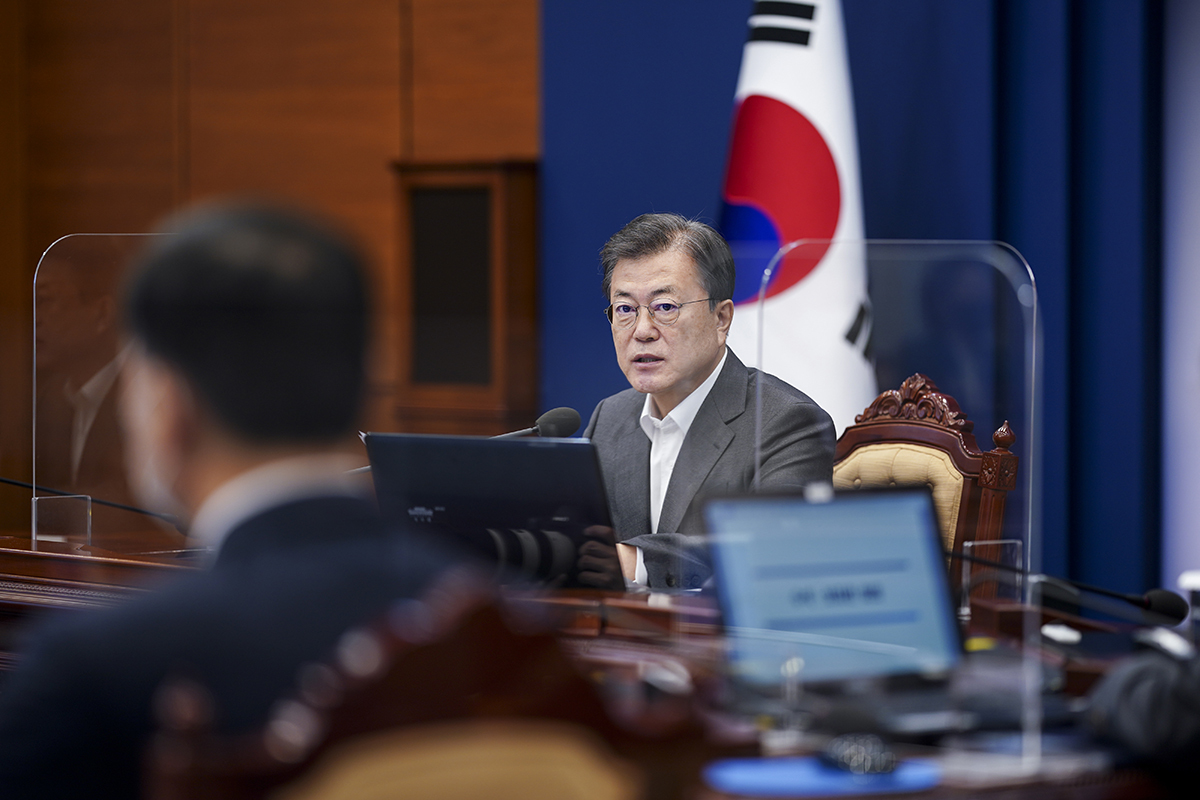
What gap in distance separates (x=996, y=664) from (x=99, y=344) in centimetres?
222

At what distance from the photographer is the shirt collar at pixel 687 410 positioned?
2.27 m

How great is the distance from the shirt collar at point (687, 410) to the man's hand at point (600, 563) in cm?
57

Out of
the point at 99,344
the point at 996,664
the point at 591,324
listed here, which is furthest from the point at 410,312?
the point at 996,664

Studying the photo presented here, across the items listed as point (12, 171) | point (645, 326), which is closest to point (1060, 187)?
point (645, 326)

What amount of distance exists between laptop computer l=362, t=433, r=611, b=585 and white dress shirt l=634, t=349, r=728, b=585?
0.53 meters

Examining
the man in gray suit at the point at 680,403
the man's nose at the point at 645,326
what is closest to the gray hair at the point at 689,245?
the man in gray suit at the point at 680,403

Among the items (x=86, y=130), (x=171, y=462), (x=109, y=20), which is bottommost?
(x=171, y=462)

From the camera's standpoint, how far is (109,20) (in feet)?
14.7

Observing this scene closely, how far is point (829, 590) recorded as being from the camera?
1199 millimetres

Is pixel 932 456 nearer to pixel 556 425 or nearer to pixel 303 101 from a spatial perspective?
pixel 556 425

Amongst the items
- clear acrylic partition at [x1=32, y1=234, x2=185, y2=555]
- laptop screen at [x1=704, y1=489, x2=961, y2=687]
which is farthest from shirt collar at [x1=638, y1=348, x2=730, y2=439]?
clear acrylic partition at [x1=32, y1=234, x2=185, y2=555]

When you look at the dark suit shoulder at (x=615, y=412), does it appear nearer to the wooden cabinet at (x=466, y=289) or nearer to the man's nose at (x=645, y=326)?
the man's nose at (x=645, y=326)

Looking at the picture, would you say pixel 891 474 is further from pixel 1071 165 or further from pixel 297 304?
pixel 297 304

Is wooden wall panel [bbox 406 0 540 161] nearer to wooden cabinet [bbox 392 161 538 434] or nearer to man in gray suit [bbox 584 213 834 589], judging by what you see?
wooden cabinet [bbox 392 161 538 434]
